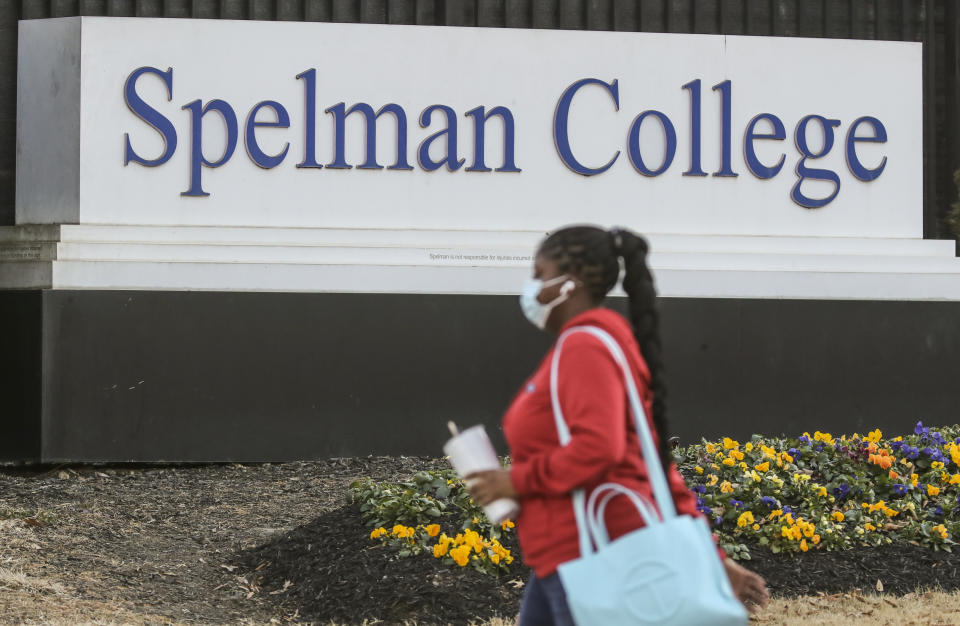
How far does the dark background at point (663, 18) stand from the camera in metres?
10.3

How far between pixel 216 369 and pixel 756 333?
4.18 metres

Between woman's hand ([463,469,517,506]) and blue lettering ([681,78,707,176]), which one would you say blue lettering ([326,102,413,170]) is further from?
woman's hand ([463,469,517,506])

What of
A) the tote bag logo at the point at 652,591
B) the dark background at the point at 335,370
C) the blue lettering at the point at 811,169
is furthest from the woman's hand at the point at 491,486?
the blue lettering at the point at 811,169

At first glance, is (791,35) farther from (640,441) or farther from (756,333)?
(640,441)

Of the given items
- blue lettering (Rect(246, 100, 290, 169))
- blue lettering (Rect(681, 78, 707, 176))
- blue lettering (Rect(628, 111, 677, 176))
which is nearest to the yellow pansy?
blue lettering (Rect(246, 100, 290, 169))

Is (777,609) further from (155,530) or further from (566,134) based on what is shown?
(566,134)

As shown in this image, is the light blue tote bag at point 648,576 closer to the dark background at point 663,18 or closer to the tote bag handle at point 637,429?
the tote bag handle at point 637,429

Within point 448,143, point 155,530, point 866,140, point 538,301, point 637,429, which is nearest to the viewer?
point 637,429

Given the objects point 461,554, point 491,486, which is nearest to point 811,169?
point 461,554

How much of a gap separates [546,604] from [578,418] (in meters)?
0.55

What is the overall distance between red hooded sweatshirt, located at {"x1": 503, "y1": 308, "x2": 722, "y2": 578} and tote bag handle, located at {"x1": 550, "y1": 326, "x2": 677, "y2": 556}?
16 mm

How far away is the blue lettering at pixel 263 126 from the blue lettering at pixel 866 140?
185 inches

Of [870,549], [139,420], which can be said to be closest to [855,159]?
[870,549]

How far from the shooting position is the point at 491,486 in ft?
9.58
